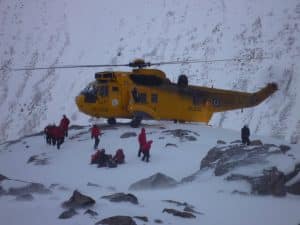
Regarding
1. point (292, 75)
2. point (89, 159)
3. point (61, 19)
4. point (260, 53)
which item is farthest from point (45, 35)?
point (89, 159)

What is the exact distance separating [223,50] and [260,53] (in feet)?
12.0

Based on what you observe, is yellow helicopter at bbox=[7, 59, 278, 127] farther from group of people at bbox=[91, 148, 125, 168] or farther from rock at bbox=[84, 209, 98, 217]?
rock at bbox=[84, 209, 98, 217]

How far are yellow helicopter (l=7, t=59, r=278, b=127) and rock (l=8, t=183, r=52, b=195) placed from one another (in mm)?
8620

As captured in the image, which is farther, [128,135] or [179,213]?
[128,135]

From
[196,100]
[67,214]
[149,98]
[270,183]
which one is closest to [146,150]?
[270,183]

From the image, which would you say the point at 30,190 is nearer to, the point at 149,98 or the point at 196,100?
the point at 149,98

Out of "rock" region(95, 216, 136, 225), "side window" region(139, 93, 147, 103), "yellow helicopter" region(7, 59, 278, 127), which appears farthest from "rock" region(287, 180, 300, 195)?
"side window" region(139, 93, 147, 103)

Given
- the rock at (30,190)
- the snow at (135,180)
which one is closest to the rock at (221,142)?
the snow at (135,180)

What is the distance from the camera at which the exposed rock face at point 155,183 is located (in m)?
15.0

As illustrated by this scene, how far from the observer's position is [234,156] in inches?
631

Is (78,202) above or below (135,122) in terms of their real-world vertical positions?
below

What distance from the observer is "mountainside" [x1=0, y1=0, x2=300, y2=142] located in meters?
39.2

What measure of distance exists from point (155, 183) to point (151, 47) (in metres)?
33.8

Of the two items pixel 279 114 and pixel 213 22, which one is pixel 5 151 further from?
pixel 213 22
